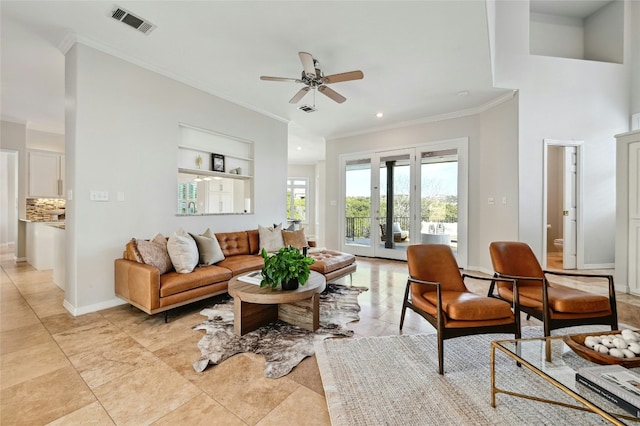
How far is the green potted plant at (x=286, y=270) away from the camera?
7.92 feet

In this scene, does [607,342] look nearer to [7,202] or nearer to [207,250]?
[207,250]

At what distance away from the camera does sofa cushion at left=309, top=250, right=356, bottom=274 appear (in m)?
3.51

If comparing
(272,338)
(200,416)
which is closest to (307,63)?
(272,338)

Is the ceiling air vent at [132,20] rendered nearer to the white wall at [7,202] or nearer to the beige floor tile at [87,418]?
the beige floor tile at [87,418]

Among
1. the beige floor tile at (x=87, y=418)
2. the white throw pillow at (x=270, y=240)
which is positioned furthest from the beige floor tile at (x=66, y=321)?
the white throw pillow at (x=270, y=240)

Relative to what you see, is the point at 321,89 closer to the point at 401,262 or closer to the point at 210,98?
the point at 210,98

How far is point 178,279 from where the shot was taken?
2.81 m

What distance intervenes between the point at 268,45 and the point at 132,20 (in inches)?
51.9

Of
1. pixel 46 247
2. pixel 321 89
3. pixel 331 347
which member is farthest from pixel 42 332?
pixel 321 89

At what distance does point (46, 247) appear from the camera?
480 centimetres

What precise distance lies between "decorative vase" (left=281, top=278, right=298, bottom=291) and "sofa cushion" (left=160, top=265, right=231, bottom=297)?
3.56 ft

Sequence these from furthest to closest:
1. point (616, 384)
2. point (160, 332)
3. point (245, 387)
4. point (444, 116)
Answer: point (444, 116) < point (160, 332) < point (245, 387) < point (616, 384)

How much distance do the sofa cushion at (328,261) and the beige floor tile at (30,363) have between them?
234cm

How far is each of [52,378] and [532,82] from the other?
6697 millimetres
